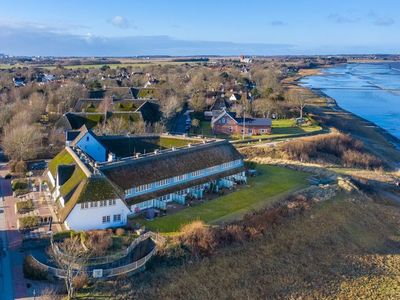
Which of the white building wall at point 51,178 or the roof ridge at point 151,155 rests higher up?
the roof ridge at point 151,155

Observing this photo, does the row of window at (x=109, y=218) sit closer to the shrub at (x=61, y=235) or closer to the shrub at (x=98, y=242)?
the shrub at (x=98, y=242)

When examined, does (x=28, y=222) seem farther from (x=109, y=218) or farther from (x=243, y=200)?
(x=243, y=200)

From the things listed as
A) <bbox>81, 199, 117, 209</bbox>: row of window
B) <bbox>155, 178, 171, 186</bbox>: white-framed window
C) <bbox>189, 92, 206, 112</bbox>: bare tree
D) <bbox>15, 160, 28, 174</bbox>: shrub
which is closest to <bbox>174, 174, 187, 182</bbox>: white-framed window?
<bbox>155, 178, 171, 186</bbox>: white-framed window

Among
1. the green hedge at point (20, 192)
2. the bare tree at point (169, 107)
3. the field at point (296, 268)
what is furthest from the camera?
the bare tree at point (169, 107)

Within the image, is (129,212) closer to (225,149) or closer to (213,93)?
(225,149)

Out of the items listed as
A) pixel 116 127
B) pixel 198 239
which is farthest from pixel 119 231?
pixel 116 127

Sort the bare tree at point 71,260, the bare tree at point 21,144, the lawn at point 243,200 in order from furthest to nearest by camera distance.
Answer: the bare tree at point 21,144
the lawn at point 243,200
the bare tree at point 71,260

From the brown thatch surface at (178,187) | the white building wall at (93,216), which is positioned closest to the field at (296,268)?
the white building wall at (93,216)
